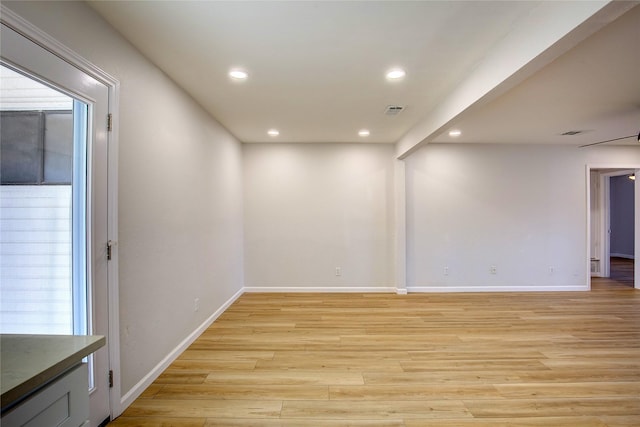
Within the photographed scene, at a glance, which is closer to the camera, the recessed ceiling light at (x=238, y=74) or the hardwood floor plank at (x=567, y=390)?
the hardwood floor plank at (x=567, y=390)

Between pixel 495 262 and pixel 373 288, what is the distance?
219 centimetres

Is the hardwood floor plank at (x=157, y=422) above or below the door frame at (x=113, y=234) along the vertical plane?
below

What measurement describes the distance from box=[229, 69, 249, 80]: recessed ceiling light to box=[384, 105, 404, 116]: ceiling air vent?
159cm

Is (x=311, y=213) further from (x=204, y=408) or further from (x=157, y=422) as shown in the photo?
(x=157, y=422)

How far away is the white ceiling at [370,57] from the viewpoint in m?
1.62

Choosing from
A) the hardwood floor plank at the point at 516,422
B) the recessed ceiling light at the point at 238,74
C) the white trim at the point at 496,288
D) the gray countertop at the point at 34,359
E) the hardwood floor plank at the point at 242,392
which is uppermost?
the recessed ceiling light at the point at 238,74

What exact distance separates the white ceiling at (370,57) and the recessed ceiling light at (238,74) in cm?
5

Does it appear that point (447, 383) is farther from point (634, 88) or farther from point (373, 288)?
point (634, 88)

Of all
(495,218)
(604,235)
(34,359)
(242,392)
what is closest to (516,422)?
(242,392)

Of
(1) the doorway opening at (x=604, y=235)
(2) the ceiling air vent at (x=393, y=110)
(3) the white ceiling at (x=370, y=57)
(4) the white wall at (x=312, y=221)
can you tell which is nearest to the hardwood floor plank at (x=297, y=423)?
(3) the white ceiling at (x=370, y=57)

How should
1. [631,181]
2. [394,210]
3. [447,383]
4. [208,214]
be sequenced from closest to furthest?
[447,383]
[208,214]
[394,210]
[631,181]

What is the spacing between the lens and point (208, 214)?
11.0 ft

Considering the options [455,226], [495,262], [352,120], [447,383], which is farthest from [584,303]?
[352,120]

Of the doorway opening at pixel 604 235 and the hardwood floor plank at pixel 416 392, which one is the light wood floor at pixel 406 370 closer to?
the hardwood floor plank at pixel 416 392
